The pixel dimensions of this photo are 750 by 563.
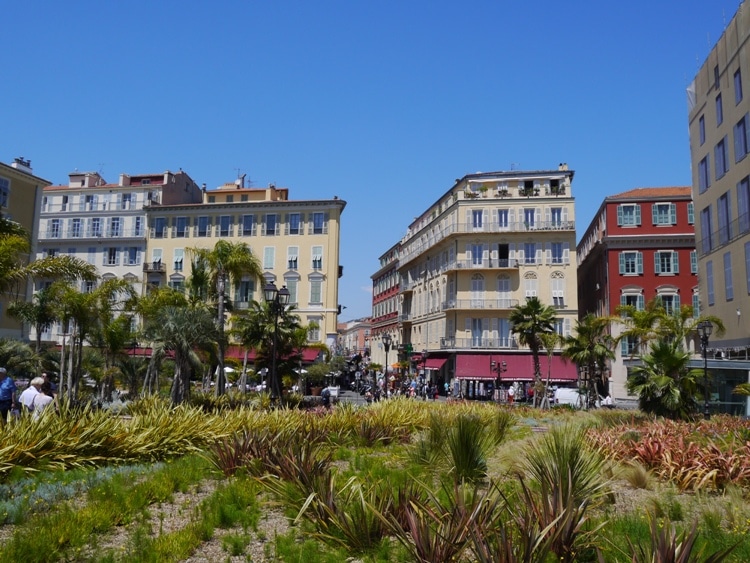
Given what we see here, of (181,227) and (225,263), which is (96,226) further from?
(225,263)

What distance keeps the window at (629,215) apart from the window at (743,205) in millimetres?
19190

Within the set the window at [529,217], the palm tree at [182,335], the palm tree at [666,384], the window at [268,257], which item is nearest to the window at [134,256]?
the window at [268,257]

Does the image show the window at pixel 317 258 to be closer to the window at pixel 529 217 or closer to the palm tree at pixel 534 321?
the window at pixel 529 217

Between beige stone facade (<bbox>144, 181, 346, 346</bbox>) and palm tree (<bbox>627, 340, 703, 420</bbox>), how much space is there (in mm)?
36586

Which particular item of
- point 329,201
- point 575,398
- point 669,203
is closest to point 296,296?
point 329,201

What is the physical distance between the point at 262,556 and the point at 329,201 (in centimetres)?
4949

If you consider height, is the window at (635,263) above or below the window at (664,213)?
below

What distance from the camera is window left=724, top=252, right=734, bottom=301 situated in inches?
1168

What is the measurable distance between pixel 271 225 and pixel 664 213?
102ft

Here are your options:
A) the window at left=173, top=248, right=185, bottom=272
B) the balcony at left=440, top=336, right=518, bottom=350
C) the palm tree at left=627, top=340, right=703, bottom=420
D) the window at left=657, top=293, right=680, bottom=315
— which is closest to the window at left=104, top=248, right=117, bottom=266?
the window at left=173, top=248, right=185, bottom=272

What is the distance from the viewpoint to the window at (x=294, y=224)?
55594mm

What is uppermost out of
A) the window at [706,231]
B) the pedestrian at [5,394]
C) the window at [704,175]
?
the window at [704,175]

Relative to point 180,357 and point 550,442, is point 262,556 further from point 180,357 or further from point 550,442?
point 180,357

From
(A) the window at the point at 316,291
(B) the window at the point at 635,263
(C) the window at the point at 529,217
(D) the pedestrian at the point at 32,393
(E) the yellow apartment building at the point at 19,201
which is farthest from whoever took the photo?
(A) the window at the point at 316,291
